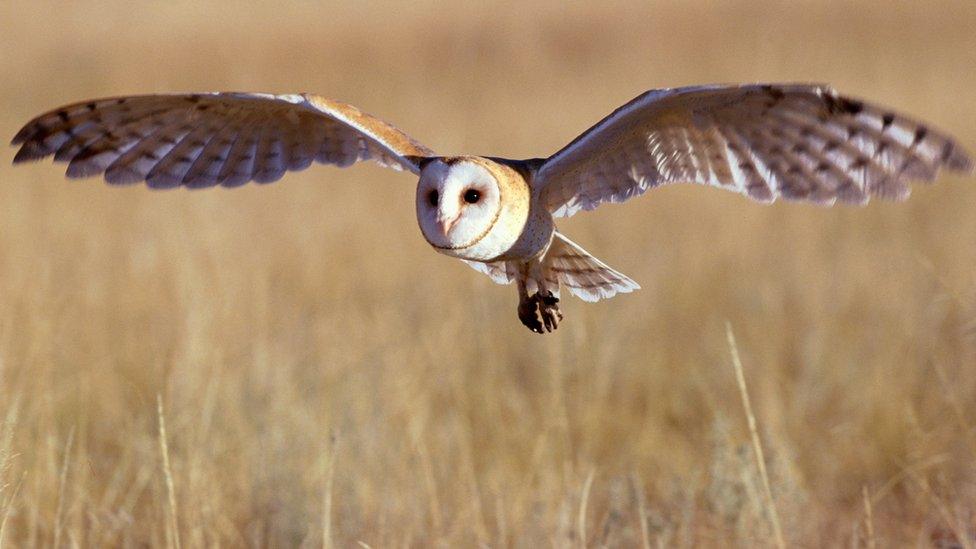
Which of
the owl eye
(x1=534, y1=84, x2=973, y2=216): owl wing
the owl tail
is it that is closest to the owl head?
the owl eye

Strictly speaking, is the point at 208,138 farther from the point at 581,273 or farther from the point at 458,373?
the point at 458,373

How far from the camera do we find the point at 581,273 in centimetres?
434

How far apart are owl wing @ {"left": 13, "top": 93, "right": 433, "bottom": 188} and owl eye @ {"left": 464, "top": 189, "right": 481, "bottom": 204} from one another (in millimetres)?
400

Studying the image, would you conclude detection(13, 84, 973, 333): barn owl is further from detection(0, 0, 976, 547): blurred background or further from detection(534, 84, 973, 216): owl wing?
detection(0, 0, 976, 547): blurred background

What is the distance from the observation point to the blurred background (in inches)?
171

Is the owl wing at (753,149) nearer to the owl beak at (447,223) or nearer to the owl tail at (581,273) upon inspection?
the owl tail at (581,273)

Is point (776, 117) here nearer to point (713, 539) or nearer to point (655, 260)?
point (713, 539)

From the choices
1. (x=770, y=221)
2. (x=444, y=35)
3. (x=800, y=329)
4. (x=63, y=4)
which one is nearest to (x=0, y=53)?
(x=63, y=4)

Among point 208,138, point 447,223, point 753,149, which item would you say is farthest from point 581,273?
point 208,138

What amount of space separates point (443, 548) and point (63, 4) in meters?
15.8

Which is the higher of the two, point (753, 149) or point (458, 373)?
point (753, 149)

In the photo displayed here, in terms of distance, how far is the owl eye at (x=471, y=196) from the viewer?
3525 mm

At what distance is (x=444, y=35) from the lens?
1645cm

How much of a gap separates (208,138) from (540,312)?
130 cm
